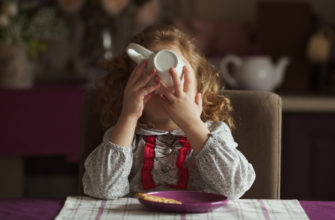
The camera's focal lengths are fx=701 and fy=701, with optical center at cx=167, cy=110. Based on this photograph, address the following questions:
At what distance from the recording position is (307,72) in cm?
313

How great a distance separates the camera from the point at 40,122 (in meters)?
2.73

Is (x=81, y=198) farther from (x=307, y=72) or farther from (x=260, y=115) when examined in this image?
(x=307, y=72)

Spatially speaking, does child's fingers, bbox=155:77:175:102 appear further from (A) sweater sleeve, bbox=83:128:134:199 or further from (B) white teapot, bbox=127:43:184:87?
(A) sweater sleeve, bbox=83:128:134:199

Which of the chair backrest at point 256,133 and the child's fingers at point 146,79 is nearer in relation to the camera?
the child's fingers at point 146,79

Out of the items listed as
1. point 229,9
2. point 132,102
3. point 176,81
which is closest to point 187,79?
point 176,81

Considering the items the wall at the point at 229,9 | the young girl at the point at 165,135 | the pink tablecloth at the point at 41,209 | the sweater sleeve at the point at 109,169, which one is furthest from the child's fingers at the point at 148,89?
the wall at the point at 229,9

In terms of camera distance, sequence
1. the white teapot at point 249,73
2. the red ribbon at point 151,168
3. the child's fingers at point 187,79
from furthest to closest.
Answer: the white teapot at point 249,73 < the red ribbon at point 151,168 < the child's fingers at point 187,79

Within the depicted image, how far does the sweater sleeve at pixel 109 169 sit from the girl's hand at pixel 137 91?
0.07 metres

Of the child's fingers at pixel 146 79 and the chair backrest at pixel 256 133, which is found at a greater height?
the child's fingers at pixel 146 79

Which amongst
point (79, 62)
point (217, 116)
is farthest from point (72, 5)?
point (217, 116)

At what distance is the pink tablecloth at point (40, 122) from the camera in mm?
2697

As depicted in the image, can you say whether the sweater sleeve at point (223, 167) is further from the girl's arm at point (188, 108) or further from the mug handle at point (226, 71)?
the mug handle at point (226, 71)

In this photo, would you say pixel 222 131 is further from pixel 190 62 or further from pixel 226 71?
pixel 226 71

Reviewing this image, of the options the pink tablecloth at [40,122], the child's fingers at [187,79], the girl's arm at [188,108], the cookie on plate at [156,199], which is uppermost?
the child's fingers at [187,79]
